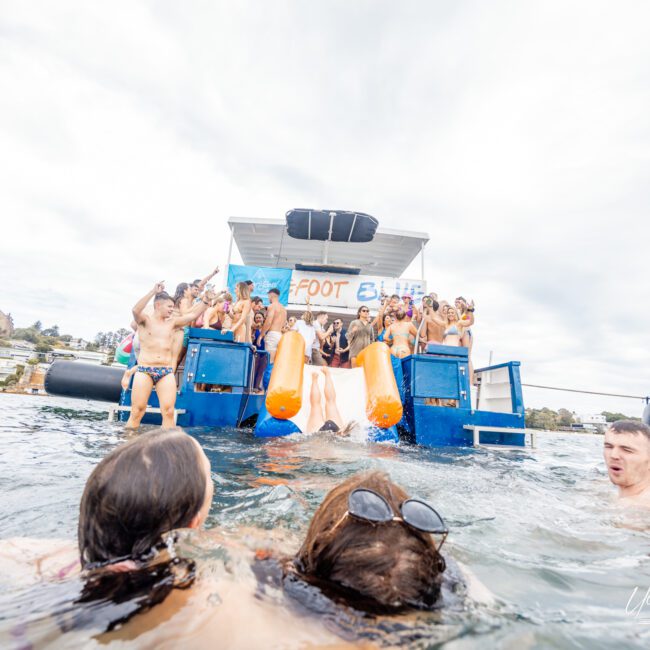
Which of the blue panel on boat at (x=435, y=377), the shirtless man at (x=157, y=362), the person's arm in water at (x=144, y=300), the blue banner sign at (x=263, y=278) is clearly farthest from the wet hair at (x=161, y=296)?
the blue banner sign at (x=263, y=278)

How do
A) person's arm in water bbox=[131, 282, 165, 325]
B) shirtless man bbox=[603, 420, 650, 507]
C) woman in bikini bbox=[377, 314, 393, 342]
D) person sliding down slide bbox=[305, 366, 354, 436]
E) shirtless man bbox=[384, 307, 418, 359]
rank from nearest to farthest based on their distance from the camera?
1. shirtless man bbox=[603, 420, 650, 507]
2. person's arm in water bbox=[131, 282, 165, 325]
3. person sliding down slide bbox=[305, 366, 354, 436]
4. shirtless man bbox=[384, 307, 418, 359]
5. woman in bikini bbox=[377, 314, 393, 342]

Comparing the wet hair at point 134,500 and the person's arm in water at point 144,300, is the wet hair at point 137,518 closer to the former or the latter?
the wet hair at point 134,500

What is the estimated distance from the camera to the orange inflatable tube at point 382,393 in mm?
4961

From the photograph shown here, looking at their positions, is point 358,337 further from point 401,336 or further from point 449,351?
point 449,351

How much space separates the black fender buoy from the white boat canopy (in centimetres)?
465

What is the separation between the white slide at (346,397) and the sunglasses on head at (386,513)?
4.05 meters

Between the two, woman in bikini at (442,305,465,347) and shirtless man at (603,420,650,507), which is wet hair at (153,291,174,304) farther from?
shirtless man at (603,420,650,507)

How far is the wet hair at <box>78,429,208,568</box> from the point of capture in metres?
1.04

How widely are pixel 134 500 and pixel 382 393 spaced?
416cm

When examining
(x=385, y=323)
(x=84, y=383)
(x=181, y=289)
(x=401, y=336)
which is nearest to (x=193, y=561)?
(x=181, y=289)

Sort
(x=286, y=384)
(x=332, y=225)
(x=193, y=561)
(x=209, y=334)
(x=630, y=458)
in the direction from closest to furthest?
(x=193, y=561), (x=630, y=458), (x=286, y=384), (x=209, y=334), (x=332, y=225)

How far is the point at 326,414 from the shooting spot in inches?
213

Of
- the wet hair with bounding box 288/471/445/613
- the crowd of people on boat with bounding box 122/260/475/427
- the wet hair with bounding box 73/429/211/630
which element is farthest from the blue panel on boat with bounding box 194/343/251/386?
the wet hair with bounding box 288/471/445/613

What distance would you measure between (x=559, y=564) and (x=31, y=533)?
239 cm
